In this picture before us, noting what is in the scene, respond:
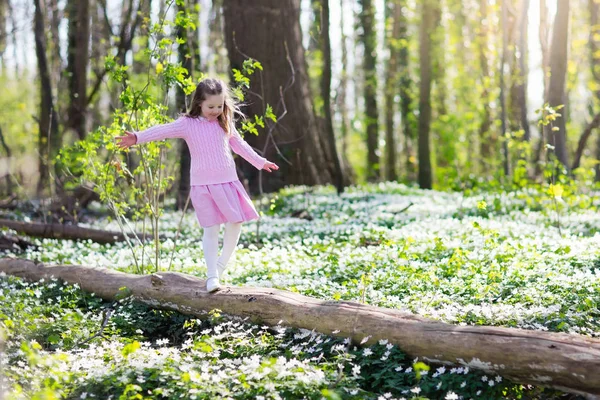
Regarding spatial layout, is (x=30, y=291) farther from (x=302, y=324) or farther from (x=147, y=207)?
(x=302, y=324)

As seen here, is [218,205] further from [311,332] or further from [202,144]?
[311,332]

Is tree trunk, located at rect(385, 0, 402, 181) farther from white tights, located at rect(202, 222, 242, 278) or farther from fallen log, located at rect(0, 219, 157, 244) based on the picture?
white tights, located at rect(202, 222, 242, 278)

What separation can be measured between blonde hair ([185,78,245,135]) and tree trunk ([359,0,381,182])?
65.6 ft

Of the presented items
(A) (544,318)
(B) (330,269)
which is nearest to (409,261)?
(B) (330,269)

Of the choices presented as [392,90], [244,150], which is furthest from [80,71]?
[392,90]

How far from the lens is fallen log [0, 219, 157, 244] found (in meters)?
11.1

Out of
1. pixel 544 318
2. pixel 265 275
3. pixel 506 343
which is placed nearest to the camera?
pixel 506 343

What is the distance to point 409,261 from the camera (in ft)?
25.0

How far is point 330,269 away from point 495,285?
6.39 feet

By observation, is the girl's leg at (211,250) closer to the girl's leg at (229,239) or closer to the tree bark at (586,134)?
the girl's leg at (229,239)

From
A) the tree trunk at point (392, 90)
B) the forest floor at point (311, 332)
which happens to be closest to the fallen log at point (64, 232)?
the forest floor at point (311, 332)

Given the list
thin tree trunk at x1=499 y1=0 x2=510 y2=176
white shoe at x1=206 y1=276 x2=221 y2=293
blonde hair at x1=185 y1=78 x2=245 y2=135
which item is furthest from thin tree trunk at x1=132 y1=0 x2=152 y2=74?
thin tree trunk at x1=499 y1=0 x2=510 y2=176

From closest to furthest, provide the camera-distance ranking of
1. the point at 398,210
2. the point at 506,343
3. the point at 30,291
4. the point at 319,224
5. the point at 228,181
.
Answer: the point at 506,343
the point at 228,181
the point at 30,291
the point at 319,224
the point at 398,210

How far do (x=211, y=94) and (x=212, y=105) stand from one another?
11cm
